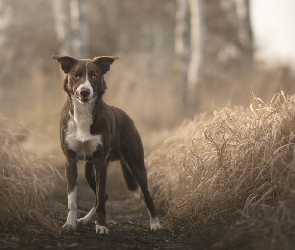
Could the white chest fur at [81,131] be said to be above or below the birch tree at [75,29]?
below

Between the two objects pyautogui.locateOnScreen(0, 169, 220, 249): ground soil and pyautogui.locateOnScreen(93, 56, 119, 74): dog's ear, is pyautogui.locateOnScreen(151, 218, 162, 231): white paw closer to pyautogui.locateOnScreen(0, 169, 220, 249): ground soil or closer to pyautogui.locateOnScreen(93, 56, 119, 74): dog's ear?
pyautogui.locateOnScreen(0, 169, 220, 249): ground soil

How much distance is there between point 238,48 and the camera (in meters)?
24.8

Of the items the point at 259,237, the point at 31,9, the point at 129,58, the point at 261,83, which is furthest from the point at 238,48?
the point at 259,237

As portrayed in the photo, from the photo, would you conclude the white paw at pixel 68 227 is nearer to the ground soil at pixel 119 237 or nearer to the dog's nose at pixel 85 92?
the ground soil at pixel 119 237

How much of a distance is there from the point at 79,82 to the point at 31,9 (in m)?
17.0

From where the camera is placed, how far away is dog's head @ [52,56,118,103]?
4.80 m

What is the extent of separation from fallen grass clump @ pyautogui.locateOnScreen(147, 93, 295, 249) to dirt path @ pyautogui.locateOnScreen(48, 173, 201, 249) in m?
0.31

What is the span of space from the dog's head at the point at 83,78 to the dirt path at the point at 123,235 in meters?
1.23

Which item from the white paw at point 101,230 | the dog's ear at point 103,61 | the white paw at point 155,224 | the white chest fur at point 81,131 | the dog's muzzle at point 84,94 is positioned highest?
the dog's ear at point 103,61

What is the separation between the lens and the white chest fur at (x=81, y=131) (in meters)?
5.01

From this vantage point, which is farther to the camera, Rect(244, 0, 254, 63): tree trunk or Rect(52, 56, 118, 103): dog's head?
Rect(244, 0, 254, 63): tree trunk

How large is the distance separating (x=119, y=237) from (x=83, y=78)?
4.82ft

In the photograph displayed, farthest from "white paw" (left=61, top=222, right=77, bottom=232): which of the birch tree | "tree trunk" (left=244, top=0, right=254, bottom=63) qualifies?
"tree trunk" (left=244, top=0, right=254, bottom=63)

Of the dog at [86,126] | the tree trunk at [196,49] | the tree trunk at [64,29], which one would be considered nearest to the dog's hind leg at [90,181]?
Result: the dog at [86,126]
